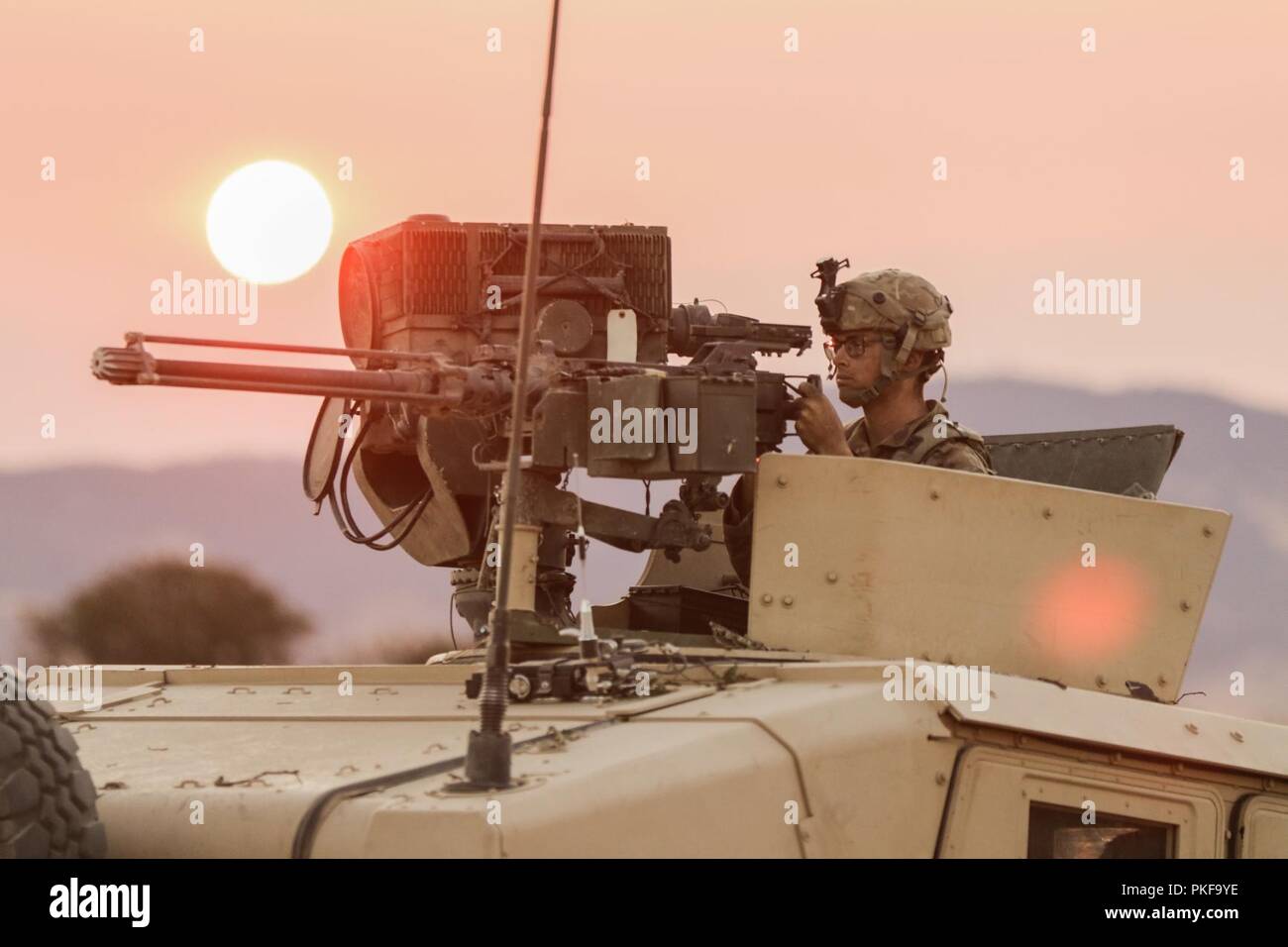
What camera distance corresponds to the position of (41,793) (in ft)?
19.1

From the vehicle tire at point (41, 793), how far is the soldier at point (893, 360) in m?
3.69

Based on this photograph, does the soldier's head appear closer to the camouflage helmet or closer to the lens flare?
the camouflage helmet

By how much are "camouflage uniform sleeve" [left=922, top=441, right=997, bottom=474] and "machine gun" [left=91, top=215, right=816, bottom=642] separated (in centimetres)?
86

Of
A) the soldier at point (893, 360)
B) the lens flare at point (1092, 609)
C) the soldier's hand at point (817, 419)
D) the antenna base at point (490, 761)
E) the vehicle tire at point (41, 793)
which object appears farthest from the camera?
the soldier at point (893, 360)

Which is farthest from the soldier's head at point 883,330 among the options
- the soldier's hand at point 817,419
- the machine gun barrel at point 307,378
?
the machine gun barrel at point 307,378

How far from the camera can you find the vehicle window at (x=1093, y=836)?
286 inches

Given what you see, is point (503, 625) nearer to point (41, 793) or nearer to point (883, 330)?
point (41, 793)

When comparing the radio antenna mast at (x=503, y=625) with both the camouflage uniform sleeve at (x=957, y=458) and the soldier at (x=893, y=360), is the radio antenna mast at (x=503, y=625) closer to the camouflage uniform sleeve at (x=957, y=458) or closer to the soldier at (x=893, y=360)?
the soldier at (x=893, y=360)

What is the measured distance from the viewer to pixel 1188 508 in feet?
27.4

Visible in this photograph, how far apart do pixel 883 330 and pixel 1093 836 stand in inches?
108

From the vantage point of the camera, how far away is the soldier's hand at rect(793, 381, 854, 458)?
27.8 feet
